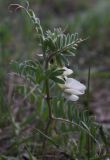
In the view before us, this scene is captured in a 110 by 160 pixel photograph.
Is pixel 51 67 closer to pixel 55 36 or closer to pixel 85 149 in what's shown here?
pixel 55 36

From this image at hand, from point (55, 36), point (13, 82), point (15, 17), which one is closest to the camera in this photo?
point (55, 36)

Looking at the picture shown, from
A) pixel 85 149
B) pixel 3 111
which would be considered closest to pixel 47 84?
pixel 85 149

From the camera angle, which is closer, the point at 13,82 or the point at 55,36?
the point at 55,36

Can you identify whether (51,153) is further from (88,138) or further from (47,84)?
(47,84)

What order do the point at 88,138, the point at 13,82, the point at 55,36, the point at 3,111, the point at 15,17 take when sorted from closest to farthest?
the point at 55,36
the point at 88,138
the point at 3,111
the point at 13,82
the point at 15,17

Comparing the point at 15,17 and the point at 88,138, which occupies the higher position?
the point at 15,17

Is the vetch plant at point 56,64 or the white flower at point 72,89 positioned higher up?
the vetch plant at point 56,64

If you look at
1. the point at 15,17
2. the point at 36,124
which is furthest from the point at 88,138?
the point at 15,17

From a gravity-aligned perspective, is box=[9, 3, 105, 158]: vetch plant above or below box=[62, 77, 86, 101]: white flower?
above

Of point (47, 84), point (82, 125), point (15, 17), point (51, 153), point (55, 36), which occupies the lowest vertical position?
point (51, 153)
